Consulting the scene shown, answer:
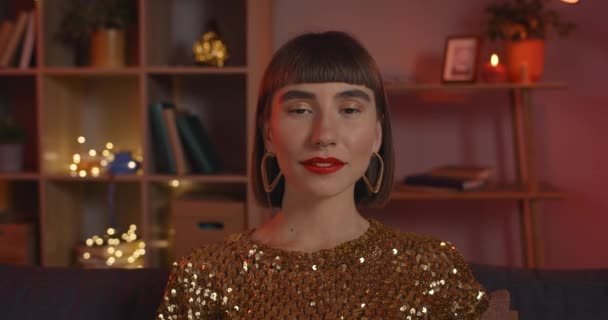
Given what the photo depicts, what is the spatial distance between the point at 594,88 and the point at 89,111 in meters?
1.97

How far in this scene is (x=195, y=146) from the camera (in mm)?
2406

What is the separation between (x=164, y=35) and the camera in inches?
99.6

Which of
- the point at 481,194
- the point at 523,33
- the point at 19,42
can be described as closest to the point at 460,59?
the point at 523,33

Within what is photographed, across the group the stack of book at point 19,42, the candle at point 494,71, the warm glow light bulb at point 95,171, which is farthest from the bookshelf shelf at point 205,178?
the candle at point 494,71

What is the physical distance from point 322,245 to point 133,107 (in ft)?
6.18

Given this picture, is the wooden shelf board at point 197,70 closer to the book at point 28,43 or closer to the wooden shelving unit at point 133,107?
the wooden shelving unit at point 133,107

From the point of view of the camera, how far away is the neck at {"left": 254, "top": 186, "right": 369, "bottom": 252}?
1.04 meters

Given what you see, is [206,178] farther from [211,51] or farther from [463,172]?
[463,172]

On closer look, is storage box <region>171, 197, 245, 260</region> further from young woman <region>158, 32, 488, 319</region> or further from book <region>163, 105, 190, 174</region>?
young woman <region>158, 32, 488, 319</region>

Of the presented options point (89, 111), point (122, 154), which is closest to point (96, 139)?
point (89, 111)

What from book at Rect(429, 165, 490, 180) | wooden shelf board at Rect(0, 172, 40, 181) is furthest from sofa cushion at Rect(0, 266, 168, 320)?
book at Rect(429, 165, 490, 180)

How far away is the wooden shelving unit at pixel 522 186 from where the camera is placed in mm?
2246

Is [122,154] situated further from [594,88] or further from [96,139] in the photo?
[594,88]

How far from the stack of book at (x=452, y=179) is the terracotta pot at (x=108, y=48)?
114cm
